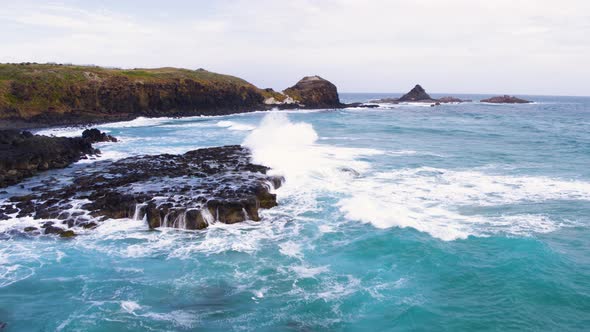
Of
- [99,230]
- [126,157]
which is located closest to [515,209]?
[99,230]

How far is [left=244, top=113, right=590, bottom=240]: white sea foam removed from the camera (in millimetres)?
15328

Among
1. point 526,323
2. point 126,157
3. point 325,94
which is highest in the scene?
point 325,94

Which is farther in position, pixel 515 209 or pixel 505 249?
pixel 515 209

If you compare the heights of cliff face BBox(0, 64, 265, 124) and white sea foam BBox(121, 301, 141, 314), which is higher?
cliff face BBox(0, 64, 265, 124)

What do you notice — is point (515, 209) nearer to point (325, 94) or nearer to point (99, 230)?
point (99, 230)

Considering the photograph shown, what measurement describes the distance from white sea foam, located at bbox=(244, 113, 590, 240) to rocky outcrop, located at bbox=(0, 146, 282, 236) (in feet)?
6.47

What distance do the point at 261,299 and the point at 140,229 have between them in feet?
22.1

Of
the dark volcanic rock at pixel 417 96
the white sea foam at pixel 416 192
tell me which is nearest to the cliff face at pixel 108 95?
the white sea foam at pixel 416 192

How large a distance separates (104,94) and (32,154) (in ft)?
116

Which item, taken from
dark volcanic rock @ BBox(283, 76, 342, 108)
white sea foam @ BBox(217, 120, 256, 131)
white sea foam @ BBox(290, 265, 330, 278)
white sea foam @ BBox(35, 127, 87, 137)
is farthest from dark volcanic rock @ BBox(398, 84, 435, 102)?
white sea foam @ BBox(290, 265, 330, 278)

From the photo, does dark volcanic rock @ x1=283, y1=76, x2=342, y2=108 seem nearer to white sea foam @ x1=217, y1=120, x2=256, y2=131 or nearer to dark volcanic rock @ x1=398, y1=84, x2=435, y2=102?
white sea foam @ x1=217, y1=120, x2=256, y2=131

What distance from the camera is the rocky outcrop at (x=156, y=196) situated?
15.4 m

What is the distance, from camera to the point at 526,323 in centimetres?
940

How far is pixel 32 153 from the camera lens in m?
23.6
